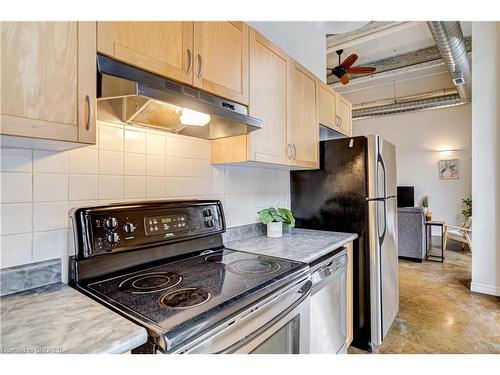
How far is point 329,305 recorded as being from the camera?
1.64 metres

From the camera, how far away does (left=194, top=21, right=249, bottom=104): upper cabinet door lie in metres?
1.28

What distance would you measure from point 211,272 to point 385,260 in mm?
1556

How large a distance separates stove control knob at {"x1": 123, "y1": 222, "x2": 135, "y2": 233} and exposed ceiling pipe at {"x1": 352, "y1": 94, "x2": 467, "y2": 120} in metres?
6.11

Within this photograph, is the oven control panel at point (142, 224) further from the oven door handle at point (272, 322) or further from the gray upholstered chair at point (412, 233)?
the gray upholstered chair at point (412, 233)

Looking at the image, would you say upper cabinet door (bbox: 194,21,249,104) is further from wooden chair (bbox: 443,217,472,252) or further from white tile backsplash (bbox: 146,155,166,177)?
wooden chair (bbox: 443,217,472,252)

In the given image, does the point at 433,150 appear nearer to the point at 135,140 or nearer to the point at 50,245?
the point at 135,140

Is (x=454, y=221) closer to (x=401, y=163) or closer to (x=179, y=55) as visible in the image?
(x=401, y=163)

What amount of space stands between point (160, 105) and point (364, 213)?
158 centimetres

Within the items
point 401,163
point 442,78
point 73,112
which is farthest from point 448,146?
point 73,112

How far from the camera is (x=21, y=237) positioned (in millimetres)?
1012

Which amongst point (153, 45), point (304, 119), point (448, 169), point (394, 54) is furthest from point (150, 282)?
point (448, 169)

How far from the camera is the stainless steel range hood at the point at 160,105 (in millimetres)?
956

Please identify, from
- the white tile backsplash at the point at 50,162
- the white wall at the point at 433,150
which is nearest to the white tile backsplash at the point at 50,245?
the white tile backsplash at the point at 50,162

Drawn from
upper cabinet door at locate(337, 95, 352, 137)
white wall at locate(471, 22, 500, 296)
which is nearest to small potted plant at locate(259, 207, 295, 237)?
upper cabinet door at locate(337, 95, 352, 137)
